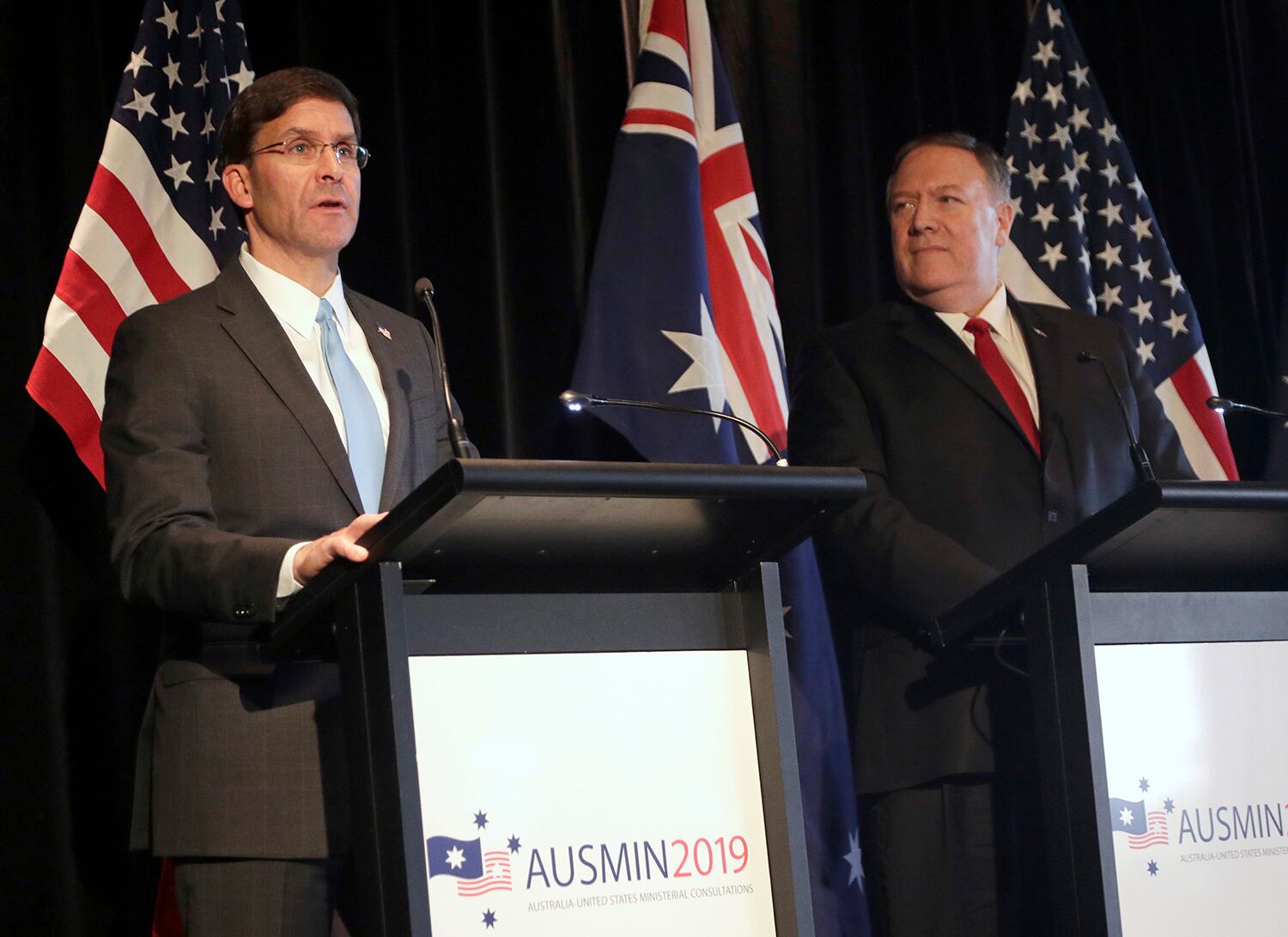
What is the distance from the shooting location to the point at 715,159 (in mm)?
4039

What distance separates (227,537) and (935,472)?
4.63ft

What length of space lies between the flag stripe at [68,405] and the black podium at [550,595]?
148 cm

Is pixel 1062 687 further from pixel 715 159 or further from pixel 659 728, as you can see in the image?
pixel 715 159

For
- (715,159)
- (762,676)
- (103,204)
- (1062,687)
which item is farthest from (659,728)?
(715,159)

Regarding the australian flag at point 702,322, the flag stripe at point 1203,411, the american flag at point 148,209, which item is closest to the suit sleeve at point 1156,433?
the australian flag at point 702,322

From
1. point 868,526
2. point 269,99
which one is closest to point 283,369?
point 269,99

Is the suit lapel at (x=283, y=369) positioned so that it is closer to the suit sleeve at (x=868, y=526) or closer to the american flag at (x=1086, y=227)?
the suit sleeve at (x=868, y=526)

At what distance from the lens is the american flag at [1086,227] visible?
4.34 m

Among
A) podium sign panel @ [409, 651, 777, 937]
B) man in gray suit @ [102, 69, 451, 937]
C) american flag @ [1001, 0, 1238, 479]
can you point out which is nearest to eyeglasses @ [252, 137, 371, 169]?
man in gray suit @ [102, 69, 451, 937]

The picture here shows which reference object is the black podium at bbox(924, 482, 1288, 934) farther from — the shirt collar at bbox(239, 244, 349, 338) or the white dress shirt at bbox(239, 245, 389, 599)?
the shirt collar at bbox(239, 244, 349, 338)

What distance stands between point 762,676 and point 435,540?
0.47 m

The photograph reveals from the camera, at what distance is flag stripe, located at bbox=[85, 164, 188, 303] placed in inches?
128

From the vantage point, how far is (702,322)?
380cm

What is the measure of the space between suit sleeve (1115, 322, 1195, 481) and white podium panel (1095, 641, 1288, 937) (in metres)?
0.84
